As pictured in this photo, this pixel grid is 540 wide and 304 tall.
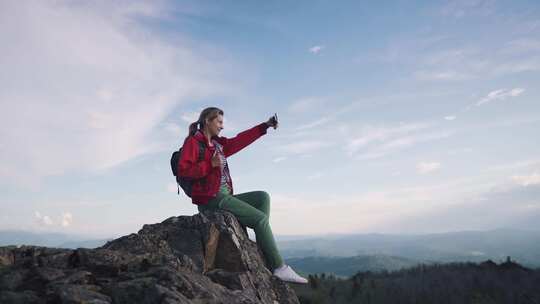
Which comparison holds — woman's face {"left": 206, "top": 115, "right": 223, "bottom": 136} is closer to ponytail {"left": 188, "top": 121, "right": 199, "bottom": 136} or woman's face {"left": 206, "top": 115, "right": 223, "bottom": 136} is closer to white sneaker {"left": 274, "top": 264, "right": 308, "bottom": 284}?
ponytail {"left": 188, "top": 121, "right": 199, "bottom": 136}

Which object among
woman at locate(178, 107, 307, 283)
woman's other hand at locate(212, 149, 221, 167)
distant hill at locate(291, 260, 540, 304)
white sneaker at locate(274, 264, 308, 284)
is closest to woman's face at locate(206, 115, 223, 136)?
woman at locate(178, 107, 307, 283)

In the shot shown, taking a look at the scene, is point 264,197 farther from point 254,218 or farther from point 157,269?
point 157,269

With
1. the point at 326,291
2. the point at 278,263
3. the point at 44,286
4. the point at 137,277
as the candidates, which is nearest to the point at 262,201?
the point at 278,263

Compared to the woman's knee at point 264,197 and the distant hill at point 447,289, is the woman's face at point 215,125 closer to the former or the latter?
the woman's knee at point 264,197

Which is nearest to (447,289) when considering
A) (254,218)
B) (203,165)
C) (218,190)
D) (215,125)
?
(254,218)

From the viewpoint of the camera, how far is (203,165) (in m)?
7.51

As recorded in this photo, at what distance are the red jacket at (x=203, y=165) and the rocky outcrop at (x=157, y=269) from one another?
1.52ft

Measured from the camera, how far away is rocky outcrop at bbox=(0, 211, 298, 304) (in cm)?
439

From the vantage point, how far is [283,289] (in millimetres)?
7504

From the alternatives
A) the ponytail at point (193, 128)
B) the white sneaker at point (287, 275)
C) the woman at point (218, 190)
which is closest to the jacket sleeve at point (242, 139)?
the woman at point (218, 190)

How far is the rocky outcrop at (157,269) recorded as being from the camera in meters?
4.39

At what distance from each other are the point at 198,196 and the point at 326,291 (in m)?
10.4

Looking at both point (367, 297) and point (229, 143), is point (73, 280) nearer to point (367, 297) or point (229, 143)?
point (229, 143)

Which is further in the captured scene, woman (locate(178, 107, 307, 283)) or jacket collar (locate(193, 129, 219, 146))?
jacket collar (locate(193, 129, 219, 146))
